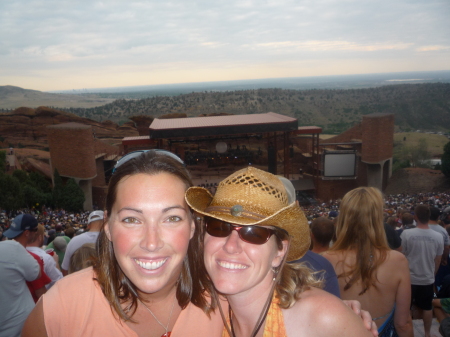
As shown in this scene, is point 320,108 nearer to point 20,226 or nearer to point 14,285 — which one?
point 20,226

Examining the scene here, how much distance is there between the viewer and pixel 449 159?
29.4 m

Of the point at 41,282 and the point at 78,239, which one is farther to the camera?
the point at 78,239

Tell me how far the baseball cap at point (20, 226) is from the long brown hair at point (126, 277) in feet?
7.72

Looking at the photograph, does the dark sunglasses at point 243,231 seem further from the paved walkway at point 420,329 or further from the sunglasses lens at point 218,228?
the paved walkway at point 420,329

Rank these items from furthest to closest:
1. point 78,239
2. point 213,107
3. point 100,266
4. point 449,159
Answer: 1. point 213,107
2. point 449,159
3. point 78,239
4. point 100,266

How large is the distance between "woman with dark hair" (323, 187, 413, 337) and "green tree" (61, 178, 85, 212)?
78.6ft

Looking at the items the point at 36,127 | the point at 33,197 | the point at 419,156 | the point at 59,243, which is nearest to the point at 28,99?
the point at 36,127

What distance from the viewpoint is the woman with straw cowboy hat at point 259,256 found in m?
1.59

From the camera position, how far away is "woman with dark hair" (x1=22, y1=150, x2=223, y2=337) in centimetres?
160

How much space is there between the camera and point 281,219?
166 cm

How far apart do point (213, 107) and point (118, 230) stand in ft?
257

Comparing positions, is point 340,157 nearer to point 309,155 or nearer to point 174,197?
point 309,155

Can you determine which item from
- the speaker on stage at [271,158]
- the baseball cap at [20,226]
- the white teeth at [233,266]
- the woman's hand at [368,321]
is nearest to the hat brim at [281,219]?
the white teeth at [233,266]

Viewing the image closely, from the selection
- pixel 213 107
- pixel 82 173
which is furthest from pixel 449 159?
pixel 213 107
